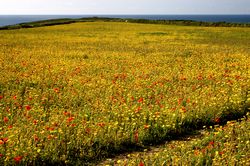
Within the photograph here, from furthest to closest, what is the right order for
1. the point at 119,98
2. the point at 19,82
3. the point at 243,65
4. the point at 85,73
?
the point at 243,65
the point at 85,73
the point at 19,82
the point at 119,98

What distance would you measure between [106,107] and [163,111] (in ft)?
6.02

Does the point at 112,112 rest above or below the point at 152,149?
above

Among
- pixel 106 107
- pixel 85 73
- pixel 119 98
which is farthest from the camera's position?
pixel 85 73

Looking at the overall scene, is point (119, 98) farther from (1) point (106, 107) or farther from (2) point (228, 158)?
(2) point (228, 158)

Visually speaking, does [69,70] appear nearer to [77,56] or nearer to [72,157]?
[77,56]

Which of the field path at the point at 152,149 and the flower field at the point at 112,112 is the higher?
the flower field at the point at 112,112

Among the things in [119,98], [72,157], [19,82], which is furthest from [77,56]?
[72,157]

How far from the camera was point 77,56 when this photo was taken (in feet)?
80.8

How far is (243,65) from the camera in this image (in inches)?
798

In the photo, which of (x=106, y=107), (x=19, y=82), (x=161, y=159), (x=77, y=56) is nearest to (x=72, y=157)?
(x=161, y=159)

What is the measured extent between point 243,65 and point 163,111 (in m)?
11.9

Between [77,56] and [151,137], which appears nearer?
[151,137]

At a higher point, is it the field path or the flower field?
the flower field

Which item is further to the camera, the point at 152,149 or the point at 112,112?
the point at 112,112
